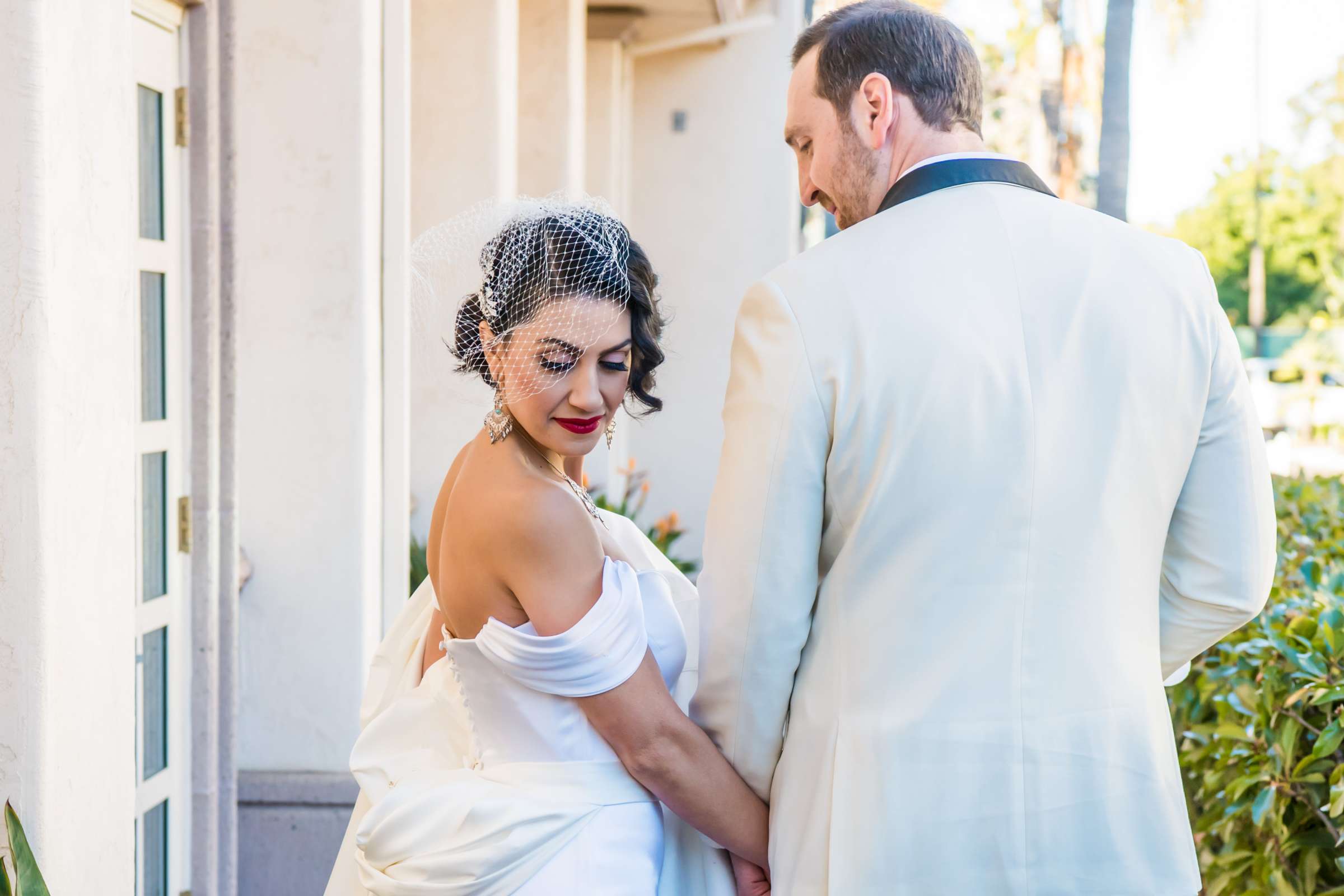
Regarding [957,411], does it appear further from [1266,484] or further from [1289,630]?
[1289,630]

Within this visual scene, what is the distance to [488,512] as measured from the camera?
197cm

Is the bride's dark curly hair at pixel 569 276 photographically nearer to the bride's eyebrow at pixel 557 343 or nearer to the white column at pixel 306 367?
the bride's eyebrow at pixel 557 343

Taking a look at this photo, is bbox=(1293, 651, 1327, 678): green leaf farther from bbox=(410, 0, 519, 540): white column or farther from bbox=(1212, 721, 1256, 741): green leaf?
bbox=(410, 0, 519, 540): white column

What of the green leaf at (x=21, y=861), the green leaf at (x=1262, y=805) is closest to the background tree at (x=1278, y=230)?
the green leaf at (x=1262, y=805)

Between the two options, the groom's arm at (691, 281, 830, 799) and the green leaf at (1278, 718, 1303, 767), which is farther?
the green leaf at (1278, 718, 1303, 767)

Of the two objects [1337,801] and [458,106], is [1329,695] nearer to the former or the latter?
[1337,801]

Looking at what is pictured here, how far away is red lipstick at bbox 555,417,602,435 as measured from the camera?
210 cm

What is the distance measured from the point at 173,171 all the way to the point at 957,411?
2.60m

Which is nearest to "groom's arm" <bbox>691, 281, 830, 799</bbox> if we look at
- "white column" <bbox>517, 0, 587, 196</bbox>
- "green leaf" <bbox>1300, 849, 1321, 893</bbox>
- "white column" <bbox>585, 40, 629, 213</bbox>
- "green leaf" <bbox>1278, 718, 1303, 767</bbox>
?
"green leaf" <bbox>1278, 718, 1303, 767</bbox>

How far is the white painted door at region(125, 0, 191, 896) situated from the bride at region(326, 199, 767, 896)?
1.49 meters

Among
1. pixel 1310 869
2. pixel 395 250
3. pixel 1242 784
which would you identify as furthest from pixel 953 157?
pixel 395 250

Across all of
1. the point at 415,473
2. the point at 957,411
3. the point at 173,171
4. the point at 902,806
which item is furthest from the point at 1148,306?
the point at 415,473

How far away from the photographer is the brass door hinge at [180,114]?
3572 millimetres

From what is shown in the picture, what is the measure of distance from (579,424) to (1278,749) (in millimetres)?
1970
